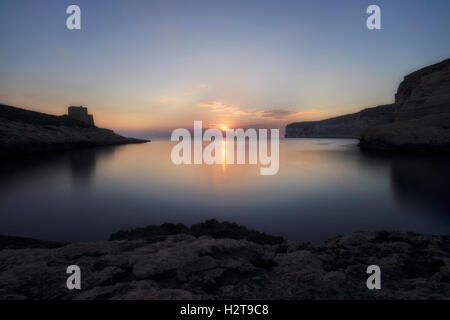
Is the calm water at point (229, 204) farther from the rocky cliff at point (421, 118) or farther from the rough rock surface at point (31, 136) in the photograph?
the rocky cliff at point (421, 118)

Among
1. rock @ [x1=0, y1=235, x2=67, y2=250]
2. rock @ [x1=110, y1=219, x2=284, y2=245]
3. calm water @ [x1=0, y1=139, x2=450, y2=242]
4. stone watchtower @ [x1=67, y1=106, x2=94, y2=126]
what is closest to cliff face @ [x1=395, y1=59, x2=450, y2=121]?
calm water @ [x1=0, y1=139, x2=450, y2=242]

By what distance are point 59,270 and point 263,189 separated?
1150 centimetres

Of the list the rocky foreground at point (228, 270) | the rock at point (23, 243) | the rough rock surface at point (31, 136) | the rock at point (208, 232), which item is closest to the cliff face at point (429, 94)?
the rocky foreground at point (228, 270)

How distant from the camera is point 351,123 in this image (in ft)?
446

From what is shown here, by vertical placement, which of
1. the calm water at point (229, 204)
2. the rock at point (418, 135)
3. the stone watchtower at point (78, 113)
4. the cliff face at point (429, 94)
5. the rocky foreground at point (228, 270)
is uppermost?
the stone watchtower at point (78, 113)

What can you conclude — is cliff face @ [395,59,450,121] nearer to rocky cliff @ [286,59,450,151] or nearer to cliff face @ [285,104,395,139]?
rocky cliff @ [286,59,450,151]

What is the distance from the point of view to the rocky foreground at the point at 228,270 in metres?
2.71

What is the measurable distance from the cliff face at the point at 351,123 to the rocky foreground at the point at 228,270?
100 m

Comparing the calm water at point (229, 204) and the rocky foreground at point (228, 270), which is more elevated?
the rocky foreground at point (228, 270)

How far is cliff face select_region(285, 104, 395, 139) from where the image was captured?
106500mm
